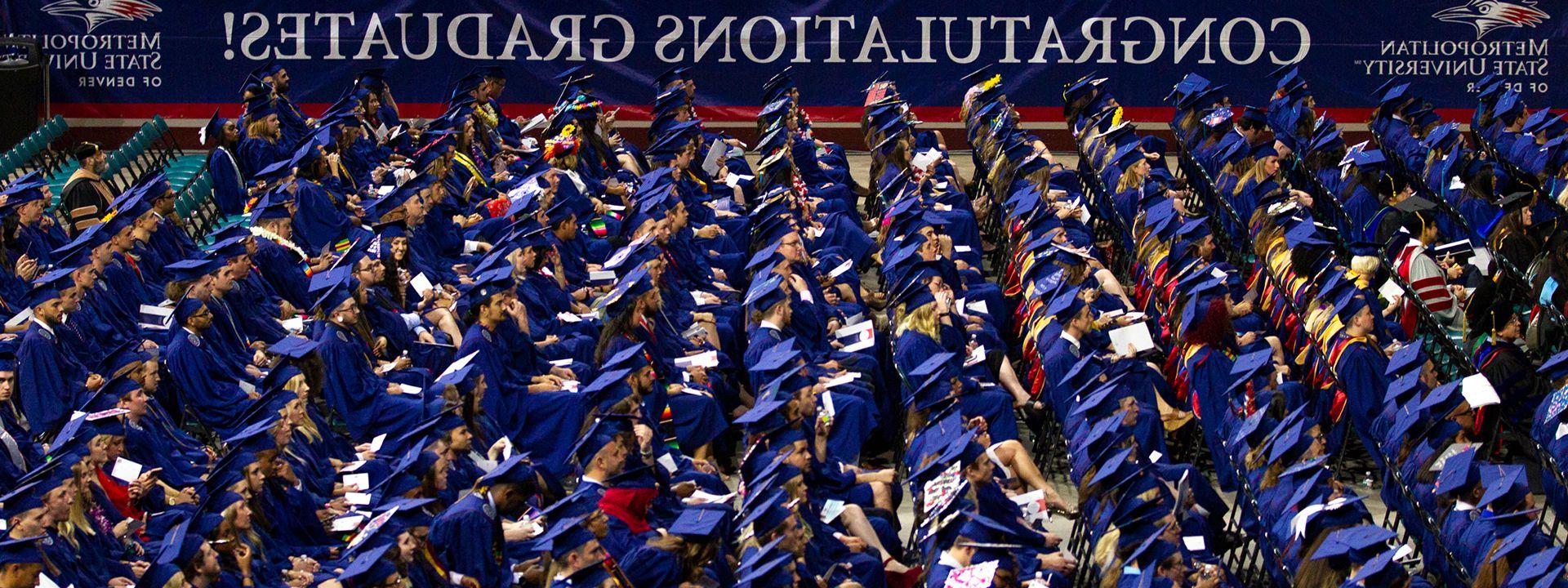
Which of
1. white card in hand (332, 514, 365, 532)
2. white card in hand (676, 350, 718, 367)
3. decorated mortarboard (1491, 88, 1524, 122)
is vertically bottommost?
white card in hand (332, 514, 365, 532)

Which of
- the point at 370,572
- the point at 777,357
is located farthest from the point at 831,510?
the point at 370,572

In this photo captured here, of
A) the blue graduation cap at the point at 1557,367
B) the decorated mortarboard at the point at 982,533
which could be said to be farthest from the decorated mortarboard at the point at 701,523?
the blue graduation cap at the point at 1557,367

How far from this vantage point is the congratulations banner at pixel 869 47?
864 inches

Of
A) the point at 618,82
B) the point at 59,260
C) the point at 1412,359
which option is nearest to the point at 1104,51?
the point at 618,82

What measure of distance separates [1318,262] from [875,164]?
4608mm

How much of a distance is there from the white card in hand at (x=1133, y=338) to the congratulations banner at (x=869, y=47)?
965 cm

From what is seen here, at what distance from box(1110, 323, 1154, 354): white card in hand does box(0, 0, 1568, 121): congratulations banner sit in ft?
31.7

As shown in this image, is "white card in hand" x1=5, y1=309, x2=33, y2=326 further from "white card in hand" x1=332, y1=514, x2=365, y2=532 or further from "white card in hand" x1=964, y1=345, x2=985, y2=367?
"white card in hand" x1=964, y1=345, x2=985, y2=367

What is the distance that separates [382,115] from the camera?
65.4 feet

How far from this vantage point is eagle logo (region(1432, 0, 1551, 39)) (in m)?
22.0

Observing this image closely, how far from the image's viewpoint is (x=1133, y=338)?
1284 centimetres

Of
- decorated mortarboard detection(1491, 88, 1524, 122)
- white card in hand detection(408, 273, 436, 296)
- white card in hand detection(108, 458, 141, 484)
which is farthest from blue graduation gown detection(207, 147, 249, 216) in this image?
decorated mortarboard detection(1491, 88, 1524, 122)

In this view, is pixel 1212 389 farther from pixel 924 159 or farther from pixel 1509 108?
pixel 1509 108

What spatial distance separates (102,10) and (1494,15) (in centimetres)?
1408
